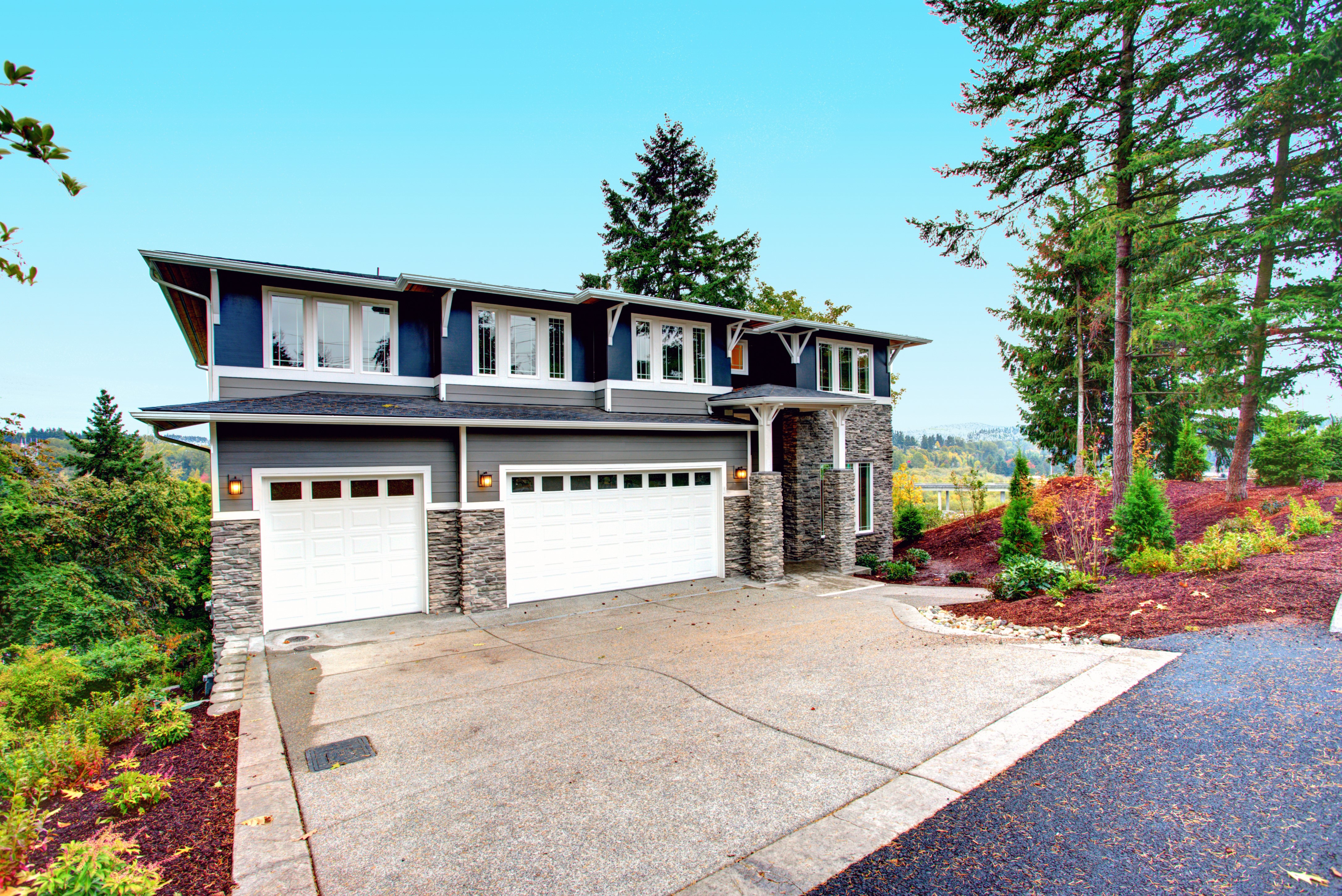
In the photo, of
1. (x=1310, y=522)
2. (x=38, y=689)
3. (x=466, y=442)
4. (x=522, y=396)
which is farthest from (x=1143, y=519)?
(x=38, y=689)

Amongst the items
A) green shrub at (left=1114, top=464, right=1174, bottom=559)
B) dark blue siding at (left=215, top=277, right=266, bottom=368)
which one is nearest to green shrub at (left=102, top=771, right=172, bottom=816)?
dark blue siding at (left=215, top=277, right=266, bottom=368)

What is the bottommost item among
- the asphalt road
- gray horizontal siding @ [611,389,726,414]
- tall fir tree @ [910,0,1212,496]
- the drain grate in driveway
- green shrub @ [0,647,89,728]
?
green shrub @ [0,647,89,728]

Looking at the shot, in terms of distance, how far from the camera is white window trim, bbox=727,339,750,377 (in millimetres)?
14109

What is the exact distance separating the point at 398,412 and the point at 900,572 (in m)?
10.3

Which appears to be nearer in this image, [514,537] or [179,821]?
[179,821]

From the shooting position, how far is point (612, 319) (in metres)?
11.5

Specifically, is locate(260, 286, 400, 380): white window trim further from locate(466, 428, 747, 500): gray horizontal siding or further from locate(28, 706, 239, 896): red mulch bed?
locate(28, 706, 239, 896): red mulch bed

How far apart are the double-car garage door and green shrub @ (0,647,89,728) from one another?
197 cm

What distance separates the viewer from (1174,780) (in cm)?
357

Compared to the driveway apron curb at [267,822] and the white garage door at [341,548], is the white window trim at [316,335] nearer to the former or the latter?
the white garage door at [341,548]

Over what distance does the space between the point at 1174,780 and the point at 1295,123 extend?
16091mm

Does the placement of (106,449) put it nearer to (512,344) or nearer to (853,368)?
(512,344)

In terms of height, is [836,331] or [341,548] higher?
[836,331]

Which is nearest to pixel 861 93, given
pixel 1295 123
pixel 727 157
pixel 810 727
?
pixel 727 157
